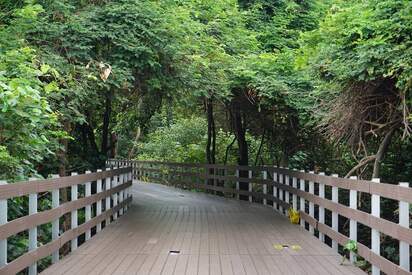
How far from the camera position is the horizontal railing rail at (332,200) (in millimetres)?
5059

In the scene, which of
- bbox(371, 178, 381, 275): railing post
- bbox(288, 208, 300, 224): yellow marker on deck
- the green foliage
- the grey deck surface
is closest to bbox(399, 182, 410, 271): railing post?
bbox(371, 178, 381, 275): railing post

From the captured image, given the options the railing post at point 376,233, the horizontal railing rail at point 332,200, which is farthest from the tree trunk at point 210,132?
the railing post at point 376,233

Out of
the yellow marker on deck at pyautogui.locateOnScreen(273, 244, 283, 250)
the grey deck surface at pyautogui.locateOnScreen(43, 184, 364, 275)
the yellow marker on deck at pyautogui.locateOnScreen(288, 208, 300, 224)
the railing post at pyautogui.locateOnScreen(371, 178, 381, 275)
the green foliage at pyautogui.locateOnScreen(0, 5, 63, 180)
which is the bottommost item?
the grey deck surface at pyautogui.locateOnScreen(43, 184, 364, 275)

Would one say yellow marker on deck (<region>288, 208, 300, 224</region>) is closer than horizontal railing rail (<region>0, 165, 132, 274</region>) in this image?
No

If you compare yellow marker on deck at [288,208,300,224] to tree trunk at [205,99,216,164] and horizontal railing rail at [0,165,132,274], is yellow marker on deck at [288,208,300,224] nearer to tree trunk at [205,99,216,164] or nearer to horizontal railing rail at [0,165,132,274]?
horizontal railing rail at [0,165,132,274]

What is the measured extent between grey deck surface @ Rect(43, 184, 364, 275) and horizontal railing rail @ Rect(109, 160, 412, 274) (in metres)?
0.31

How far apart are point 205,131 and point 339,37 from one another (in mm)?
17598

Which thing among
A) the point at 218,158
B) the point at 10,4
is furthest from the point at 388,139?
the point at 218,158

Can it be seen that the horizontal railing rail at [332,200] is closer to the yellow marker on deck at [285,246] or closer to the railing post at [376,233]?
the railing post at [376,233]

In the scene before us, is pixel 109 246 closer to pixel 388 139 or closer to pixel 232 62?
pixel 388 139

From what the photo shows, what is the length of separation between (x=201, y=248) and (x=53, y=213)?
7.06 ft

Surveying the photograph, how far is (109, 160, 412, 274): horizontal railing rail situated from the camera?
506 cm

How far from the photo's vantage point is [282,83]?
1273 centimetres

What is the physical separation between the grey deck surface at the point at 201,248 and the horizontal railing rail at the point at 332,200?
312 mm
